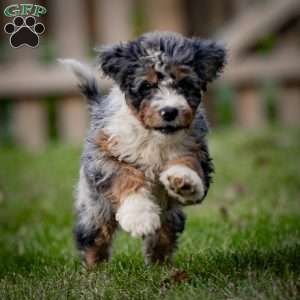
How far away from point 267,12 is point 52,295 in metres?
9.58

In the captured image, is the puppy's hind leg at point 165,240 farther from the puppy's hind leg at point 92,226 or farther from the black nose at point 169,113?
the black nose at point 169,113

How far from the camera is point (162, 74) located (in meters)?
4.51

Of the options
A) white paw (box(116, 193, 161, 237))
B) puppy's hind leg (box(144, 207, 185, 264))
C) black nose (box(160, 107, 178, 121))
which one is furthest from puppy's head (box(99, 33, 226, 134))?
puppy's hind leg (box(144, 207, 185, 264))

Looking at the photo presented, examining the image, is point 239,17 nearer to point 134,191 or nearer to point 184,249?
point 184,249

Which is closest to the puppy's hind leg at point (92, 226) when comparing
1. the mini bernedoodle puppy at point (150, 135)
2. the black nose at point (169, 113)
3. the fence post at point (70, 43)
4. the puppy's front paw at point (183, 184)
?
the mini bernedoodle puppy at point (150, 135)

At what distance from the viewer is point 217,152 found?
34.0ft

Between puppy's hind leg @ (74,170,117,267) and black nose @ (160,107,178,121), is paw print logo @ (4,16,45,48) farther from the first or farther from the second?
black nose @ (160,107,178,121)

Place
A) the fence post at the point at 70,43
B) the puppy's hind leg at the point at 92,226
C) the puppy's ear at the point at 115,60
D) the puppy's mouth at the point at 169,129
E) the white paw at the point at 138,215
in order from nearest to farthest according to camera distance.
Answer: the white paw at the point at 138,215
the puppy's mouth at the point at 169,129
the puppy's ear at the point at 115,60
the puppy's hind leg at the point at 92,226
the fence post at the point at 70,43

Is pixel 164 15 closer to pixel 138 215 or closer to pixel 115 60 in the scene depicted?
pixel 115 60

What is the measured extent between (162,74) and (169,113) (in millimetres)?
248

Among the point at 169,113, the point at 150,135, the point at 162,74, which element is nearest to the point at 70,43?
the point at 150,135

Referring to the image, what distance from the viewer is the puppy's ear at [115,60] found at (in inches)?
186

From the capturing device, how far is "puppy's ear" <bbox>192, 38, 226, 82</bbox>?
4.75 metres

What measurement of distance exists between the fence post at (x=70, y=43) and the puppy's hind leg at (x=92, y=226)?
6361 mm
